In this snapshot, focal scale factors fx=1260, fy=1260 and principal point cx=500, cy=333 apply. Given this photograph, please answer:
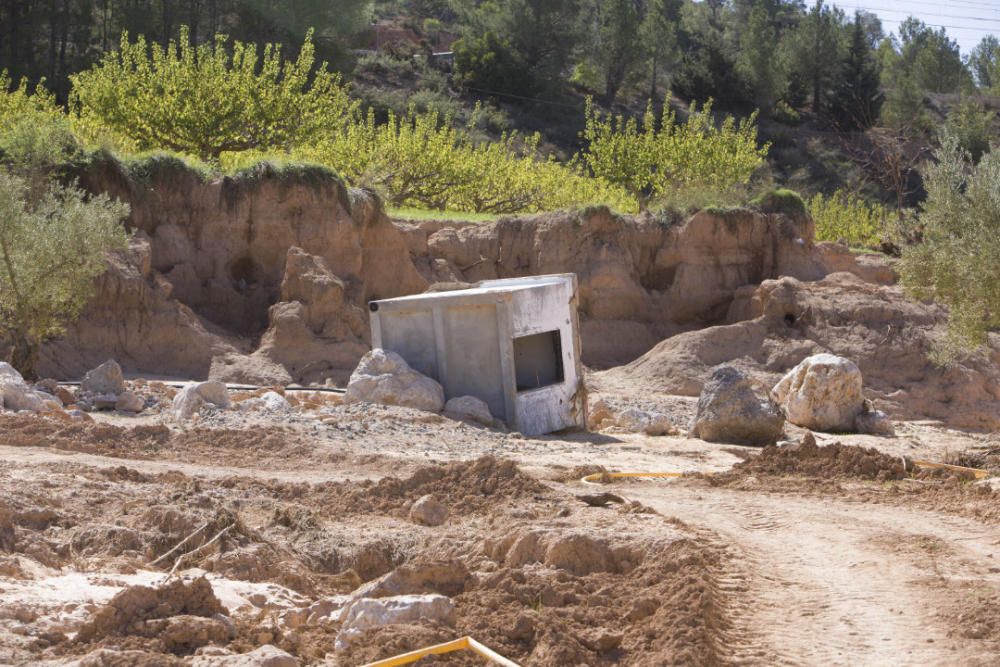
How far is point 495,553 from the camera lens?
8.81m

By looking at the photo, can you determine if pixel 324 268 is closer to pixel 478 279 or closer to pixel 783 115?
pixel 478 279

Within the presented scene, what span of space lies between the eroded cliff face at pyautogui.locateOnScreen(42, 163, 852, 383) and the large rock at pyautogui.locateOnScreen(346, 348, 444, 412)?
509cm

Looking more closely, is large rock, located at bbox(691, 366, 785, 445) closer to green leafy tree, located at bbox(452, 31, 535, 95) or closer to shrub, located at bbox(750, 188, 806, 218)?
shrub, located at bbox(750, 188, 806, 218)

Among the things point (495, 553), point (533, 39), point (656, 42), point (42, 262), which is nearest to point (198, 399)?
point (42, 262)

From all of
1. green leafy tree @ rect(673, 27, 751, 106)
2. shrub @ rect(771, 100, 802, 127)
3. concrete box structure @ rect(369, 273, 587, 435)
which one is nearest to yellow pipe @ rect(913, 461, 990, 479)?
concrete box structure @ rect(369, 273, 587, 435)

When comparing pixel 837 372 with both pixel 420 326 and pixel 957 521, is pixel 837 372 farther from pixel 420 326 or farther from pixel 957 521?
pixel 957 521

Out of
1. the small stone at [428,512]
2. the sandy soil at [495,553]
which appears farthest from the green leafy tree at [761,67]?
the small stone at [428,512]

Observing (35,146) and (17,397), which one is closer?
(17,397)

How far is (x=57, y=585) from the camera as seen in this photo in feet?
24.1

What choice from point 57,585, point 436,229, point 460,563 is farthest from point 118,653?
point 436,229

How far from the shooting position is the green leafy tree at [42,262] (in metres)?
17.9

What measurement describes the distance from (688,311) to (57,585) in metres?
23.5

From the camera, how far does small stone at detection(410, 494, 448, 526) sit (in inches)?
391

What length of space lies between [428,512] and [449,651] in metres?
3.44
